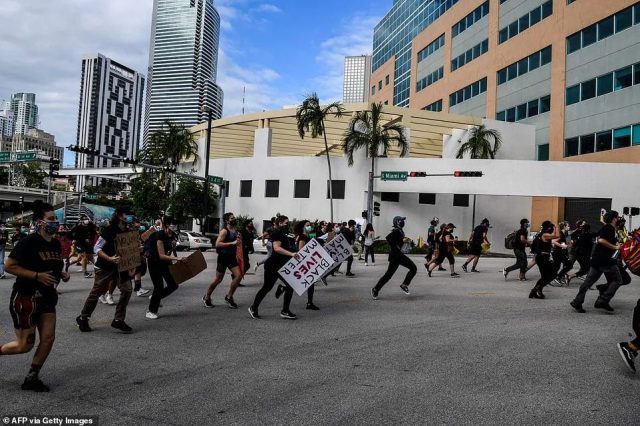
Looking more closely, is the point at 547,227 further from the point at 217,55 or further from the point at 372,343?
the point at 217,55

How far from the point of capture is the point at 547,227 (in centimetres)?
1101

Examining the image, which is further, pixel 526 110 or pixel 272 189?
pixel 526 110

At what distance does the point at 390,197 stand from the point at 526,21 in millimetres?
20593

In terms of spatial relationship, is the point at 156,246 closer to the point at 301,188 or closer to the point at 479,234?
the point at 479,234

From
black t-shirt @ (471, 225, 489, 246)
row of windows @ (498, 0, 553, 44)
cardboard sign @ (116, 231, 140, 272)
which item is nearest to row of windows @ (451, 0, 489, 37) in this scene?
row of windows @ (498, 0, 553, 44)

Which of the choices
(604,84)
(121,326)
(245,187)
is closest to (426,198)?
(245,187)

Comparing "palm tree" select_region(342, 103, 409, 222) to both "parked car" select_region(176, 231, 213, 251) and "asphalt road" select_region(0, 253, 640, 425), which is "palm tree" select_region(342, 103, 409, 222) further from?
"asphalt road" select_region(0, 253, 640, 425)

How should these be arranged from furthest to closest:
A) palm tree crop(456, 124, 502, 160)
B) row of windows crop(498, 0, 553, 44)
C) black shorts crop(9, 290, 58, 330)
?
row of windows crop(498, 0, 553, 44) → palm tree crop(456, 124, 502, 160) → black shorts crop(9, 290, 58, 330)

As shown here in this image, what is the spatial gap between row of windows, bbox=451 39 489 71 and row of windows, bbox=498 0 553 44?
2.25 meters

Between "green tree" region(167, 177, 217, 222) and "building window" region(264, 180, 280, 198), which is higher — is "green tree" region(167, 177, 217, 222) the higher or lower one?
the lower one

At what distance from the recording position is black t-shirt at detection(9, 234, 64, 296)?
4.67 meters

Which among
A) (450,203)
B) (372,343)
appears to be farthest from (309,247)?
(450,203)

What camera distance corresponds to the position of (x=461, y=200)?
35406 millimetres

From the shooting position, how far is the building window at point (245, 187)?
38.3m
